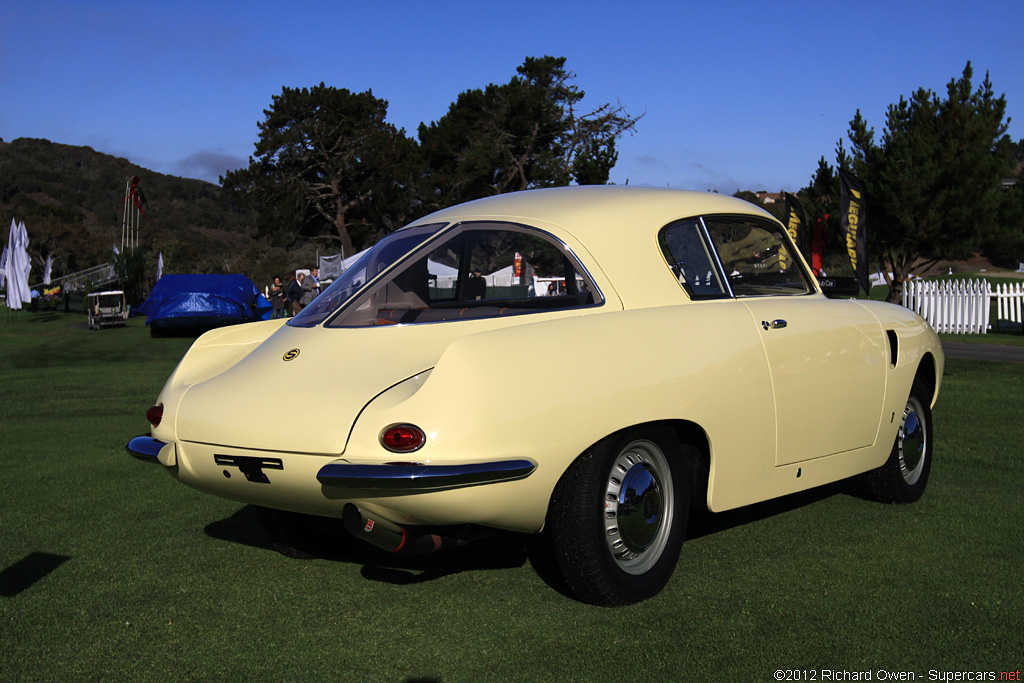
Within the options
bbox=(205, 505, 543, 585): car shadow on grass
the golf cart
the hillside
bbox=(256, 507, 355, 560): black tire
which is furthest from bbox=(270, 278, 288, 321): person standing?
the hillside

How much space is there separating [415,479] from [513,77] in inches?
1967

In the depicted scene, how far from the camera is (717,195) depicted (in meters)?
4.64

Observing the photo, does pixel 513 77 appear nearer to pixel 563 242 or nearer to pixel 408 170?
pixel 408 170

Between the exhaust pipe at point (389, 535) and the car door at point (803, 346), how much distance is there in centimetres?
164

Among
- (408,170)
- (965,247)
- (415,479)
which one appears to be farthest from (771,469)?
(408,170)

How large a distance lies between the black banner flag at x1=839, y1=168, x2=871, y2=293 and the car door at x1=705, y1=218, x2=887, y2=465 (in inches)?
618

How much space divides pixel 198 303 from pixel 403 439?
22.2m

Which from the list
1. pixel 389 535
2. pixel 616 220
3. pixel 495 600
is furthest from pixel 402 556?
pixel 616 220

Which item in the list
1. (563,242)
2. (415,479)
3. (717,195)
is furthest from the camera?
(717,195)

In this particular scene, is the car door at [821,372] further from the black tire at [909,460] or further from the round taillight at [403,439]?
the round taillight at [403,439]

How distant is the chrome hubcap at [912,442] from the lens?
5.04 meters

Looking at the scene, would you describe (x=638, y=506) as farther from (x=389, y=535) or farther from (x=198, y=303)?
(x=198, y=303)

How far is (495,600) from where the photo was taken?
3631 millimetres

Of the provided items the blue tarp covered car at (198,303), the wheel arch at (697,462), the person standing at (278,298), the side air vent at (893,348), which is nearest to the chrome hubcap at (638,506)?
the wheel arch at (697,462)
